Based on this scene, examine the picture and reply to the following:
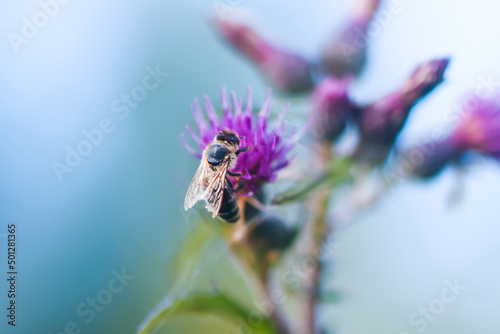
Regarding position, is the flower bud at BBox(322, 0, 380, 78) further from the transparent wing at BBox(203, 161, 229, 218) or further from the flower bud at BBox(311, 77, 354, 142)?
the transparent wing at BBox(203, 161, 229, 218)

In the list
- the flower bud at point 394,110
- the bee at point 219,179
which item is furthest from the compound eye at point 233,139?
the flower bud at point 394,110

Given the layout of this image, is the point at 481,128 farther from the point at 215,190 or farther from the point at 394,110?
the point at 215,190

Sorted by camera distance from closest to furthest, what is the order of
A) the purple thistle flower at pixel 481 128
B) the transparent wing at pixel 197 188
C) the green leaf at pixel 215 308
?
the green leaf at pixel 215 308
the transparent wing at pixel 197 188
the purple thistle flower at pixel 481 128

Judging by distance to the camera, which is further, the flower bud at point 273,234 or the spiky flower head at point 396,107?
the spiky flower head at point 396,107

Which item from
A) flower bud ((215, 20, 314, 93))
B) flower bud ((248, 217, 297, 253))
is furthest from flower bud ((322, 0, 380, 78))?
flower bud ((248, 217, 297, 253))

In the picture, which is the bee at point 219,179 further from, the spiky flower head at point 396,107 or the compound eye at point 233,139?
the spiky flower head at point 396,107

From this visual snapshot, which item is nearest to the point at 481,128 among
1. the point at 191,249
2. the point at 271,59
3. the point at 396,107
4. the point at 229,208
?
the point at 396,107

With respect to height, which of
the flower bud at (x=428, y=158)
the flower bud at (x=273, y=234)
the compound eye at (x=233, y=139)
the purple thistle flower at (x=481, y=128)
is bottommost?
the purple thistle flower at (x=481, y=128)
